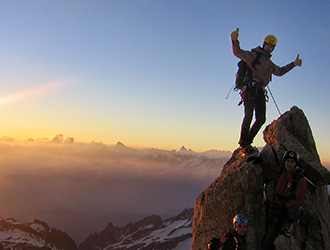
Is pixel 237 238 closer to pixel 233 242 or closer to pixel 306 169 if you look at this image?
pixel 233 242

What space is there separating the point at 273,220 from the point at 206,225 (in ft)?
11.9

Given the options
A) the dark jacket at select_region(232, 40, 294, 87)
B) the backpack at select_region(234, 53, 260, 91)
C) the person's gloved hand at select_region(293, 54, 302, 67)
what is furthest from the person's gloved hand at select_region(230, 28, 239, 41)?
the person's gloved hand at select_region(293, 54, 302, 67)

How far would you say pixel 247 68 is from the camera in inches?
627

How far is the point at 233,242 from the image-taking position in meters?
9.91

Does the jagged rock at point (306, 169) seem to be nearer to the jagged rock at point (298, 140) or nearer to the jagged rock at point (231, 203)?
the jagged rock at point (298, 140)

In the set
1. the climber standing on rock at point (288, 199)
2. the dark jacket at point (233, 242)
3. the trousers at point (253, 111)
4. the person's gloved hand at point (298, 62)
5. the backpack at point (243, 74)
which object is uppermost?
the person's gloved hand at point (298, 62)

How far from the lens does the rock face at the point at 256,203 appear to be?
13.2 m

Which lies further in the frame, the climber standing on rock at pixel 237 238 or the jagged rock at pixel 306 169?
the jagged rock at pixel 306 169

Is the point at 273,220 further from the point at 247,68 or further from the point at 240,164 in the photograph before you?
the point at 247,68

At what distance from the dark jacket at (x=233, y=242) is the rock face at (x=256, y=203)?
3.12 meters

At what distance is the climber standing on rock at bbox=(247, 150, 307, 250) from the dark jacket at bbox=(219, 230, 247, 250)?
2152 millimetres

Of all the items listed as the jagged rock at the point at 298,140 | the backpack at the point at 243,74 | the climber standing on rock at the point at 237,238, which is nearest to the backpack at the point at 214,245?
the climber standing on rock at the point at 237,238

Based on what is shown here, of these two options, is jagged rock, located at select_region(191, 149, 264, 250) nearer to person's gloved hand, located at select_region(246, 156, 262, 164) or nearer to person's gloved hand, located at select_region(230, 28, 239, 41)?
person's gloved hand, located at select_region(246, 156, 262, 164)

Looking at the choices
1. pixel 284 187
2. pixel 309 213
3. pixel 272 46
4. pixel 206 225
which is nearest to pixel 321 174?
pixel 309 213
